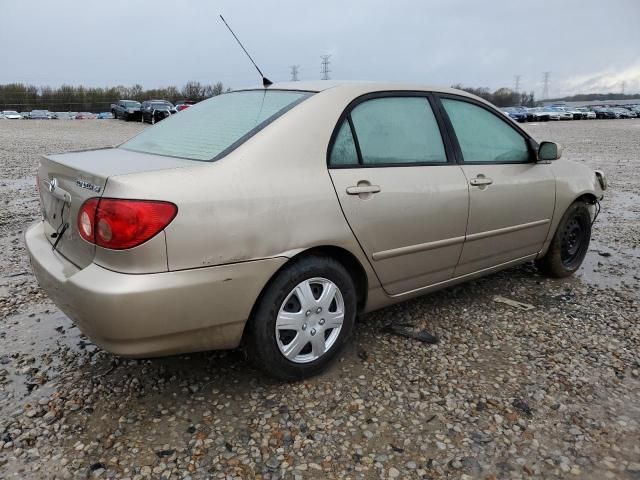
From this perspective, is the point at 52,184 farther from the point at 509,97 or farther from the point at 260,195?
the point at 509,97

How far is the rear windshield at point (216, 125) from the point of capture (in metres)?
2.60

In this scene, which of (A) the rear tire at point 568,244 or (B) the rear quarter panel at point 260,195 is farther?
(A) the rear tire at point 568,244

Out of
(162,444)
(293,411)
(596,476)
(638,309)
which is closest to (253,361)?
(293,411)

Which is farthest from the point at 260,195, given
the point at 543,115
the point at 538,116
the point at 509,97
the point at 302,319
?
the point at 509,97

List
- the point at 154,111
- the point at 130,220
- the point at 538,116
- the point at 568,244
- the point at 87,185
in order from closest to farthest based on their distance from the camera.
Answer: the point at 130,220 → the point at 87,185 → the point at 568,244 → the point at 154,111 → the point at 538,116

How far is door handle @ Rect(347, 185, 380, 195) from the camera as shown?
8.82 ft

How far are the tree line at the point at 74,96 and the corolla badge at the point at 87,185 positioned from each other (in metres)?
60.1

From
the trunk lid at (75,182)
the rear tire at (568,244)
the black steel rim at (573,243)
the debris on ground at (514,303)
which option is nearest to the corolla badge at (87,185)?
the trunk lid at (75,182)

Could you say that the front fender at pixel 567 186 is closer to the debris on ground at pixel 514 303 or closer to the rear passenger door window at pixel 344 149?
the debris on ground at pixel 514 303

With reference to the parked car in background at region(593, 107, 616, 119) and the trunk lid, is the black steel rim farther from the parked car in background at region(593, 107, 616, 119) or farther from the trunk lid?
the parked car in background at region(593, 107, 616, 119)

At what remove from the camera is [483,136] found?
142 inches

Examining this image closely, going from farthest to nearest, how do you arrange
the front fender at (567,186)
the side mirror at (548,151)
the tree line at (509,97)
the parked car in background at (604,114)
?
the tree line at (509,97)
the parked car in background at (604,114)
the front fender at (567,186)
the side mirror at (548,151)

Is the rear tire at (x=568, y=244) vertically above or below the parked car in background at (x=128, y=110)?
below

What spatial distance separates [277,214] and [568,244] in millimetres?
3002
